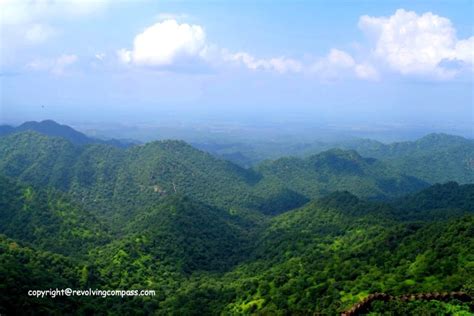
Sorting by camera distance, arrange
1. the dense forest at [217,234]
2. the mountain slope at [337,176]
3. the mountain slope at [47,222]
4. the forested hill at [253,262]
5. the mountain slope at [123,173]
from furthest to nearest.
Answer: the mountain slope at [337,176] → the mountain slope at [123,173] → the mountain slope at [47,222] → the dense forest at [217,234] → the forested hill at [253,262]

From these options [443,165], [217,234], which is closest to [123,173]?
[217,234]

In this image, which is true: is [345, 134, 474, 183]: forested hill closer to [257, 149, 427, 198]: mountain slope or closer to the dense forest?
the dense forest

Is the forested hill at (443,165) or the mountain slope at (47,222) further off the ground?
the forested hill at (443,165)

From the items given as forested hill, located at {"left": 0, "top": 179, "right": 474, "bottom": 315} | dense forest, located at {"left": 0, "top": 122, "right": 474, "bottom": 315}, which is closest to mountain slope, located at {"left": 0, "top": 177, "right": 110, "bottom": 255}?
dense forest, located at {"left": 0, "top": 122, "right": 474, "bottom": 315}

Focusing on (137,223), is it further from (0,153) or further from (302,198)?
(0,153)

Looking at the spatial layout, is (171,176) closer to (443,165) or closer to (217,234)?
(217,234)

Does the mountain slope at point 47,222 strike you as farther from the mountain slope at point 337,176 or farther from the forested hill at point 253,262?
the mountain slope at point 337,176

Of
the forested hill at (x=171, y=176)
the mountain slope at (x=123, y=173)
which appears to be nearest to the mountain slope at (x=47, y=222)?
the mountain slope at (x=123, y=173)
